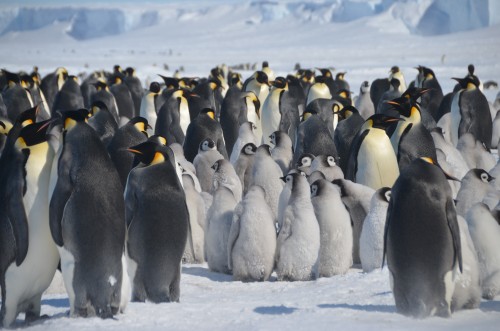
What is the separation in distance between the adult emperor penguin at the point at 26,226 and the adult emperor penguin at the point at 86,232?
0.13 metres

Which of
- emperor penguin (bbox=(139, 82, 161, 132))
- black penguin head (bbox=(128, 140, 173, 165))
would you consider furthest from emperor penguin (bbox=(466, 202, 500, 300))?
emperor penguin (bbox=(139, 82, 161, 132))

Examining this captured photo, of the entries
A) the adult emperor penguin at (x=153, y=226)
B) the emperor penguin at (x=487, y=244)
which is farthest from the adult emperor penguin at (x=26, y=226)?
the emperor penguin at (x=487, y=244)

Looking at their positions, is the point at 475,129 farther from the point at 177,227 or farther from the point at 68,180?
the point at 68,180

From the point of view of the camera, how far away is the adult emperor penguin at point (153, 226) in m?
4.01

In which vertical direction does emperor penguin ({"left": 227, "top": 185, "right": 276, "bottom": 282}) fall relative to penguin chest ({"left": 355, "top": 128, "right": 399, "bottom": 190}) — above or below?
below

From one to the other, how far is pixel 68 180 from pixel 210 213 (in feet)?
6.28

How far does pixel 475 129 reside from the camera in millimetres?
10180

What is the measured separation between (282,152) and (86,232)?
4.42m

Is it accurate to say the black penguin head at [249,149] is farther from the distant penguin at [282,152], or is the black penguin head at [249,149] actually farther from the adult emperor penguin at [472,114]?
the adult emperor penguin at [472,114]

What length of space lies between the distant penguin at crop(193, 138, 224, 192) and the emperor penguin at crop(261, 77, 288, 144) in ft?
12.4

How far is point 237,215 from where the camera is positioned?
4938mm

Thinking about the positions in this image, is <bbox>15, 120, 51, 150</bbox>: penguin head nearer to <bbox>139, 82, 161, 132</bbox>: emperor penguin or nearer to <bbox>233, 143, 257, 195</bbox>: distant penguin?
<bbox>233, 143, 257, 195</bbox>: distant penguin

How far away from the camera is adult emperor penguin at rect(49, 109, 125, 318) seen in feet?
11.4

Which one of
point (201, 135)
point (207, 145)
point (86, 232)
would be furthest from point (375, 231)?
point (201, 135)
